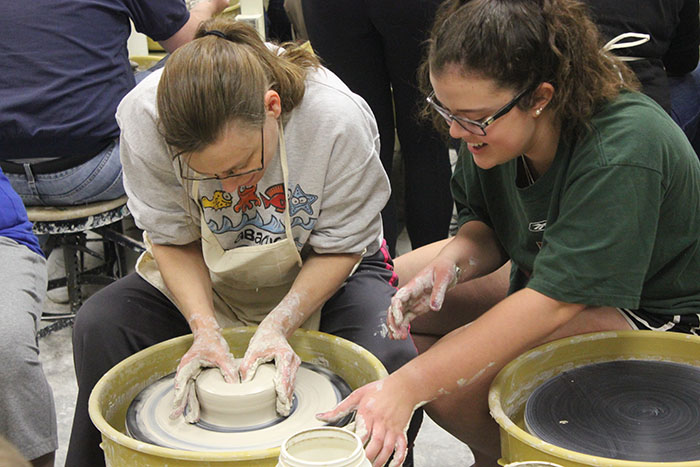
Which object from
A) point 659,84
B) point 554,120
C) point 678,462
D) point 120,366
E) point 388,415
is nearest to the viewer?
point 678,462

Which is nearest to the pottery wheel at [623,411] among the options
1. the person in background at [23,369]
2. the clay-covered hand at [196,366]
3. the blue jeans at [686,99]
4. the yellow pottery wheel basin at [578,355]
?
the yellow pottery wheel basin at [578,355]

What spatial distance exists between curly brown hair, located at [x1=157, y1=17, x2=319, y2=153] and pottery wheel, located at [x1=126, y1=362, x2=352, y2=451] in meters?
0.49

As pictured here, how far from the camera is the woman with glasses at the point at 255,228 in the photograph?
66.7 inches

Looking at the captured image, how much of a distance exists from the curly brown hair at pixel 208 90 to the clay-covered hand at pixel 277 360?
1.34 feet

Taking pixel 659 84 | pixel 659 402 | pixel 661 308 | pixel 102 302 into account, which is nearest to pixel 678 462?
pixel 659 402

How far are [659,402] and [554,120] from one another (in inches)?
21.6

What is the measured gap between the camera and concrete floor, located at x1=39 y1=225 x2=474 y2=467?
2.28 m

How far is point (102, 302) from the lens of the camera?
1.85 metres

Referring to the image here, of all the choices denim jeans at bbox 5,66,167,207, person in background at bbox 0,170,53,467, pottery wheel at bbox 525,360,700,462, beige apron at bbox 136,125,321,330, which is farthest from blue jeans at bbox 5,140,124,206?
pottery wheel at bbox 525,360,700,462

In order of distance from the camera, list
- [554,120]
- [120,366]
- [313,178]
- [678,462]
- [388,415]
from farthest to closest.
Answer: [313,178], [120,366], [554,120], [388,415], [678,462]

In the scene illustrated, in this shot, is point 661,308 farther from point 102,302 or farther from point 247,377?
point 102,302

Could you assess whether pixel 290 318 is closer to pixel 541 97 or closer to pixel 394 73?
pixel 541 97

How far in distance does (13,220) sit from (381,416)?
1.18 m

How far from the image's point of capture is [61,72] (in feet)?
8.94
